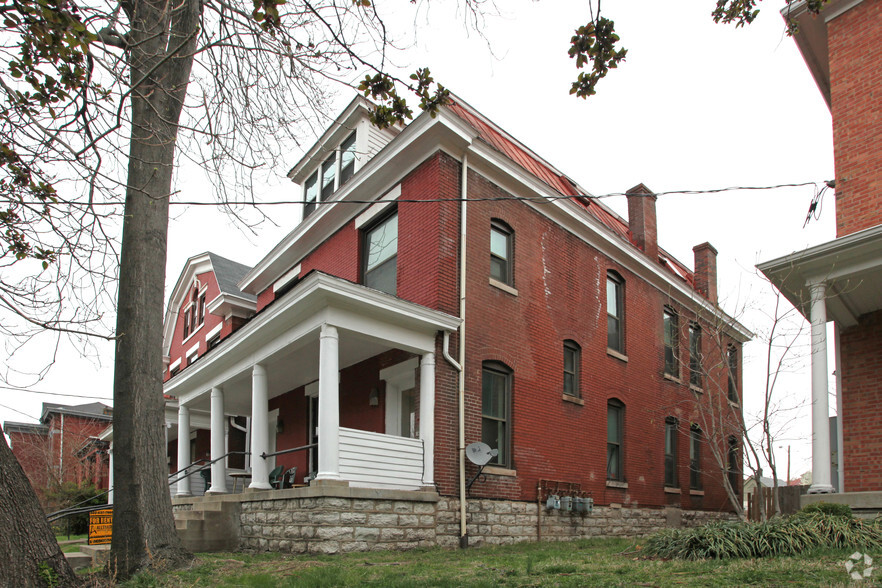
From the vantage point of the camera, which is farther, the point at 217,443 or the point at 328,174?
the point at 328,174

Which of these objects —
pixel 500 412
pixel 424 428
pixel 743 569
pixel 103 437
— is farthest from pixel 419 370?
pixel 103 437

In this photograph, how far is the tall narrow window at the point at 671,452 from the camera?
1866cm

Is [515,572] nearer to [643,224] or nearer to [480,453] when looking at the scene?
[480,453]

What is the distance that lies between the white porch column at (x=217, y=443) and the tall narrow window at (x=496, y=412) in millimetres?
5908

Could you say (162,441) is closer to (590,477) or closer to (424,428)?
(424,428)

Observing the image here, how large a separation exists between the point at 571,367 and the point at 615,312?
2.81 m

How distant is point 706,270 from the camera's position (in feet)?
75.1

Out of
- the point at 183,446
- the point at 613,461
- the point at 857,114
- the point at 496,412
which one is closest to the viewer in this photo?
the point at 857,114

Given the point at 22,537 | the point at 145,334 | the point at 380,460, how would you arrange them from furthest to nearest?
the point at 380,460 < the point at 145,334 < the point at 22,537

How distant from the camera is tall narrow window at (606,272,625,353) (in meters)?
17.4

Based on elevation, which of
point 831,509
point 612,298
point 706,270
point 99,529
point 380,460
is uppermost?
point 706,270

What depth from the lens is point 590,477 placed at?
15.2 m

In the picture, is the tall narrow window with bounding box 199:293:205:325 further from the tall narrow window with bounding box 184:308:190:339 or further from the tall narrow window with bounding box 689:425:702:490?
the tall narrow window with bounding box 689:425:702:490

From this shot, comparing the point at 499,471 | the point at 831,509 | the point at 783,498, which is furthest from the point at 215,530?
the point at 783,498
